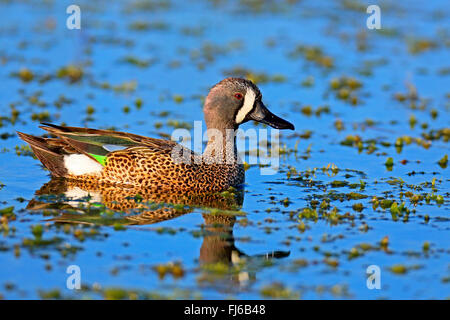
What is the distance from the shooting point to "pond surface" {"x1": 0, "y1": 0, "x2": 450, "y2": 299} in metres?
6.48

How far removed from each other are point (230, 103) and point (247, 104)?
0.21 meters

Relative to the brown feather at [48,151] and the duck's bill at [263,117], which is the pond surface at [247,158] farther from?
the duck's bill at [263,117]

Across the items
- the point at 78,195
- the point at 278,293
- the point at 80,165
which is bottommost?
the point at 278,293

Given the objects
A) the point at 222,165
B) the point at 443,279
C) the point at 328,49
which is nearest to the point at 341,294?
the point at 443,279

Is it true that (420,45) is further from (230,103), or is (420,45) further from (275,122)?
(230,103)

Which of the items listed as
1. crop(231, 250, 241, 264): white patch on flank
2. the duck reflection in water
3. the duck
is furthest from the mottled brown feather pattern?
crop(231, 250, 241, 264): white patch on flank

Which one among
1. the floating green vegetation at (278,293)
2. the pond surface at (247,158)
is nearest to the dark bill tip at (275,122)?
the pond surface at (247,158)

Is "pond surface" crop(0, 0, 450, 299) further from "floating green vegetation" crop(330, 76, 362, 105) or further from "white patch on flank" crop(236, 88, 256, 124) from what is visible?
"white patch on flank" crop(236, 88, 256, 124)

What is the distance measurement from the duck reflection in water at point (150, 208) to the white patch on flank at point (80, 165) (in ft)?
0.48

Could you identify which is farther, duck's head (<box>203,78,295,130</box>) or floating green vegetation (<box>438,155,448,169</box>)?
floating green vegetation (<box>438,155,448,169</box>)

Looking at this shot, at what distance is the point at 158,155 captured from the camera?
28.7 ft

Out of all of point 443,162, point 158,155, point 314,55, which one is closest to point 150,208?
point 158,155
